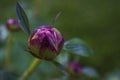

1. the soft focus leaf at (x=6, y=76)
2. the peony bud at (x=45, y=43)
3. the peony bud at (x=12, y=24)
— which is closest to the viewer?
the peony bud at (x=45, y=43)

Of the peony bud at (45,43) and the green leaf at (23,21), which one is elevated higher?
the green leaf at (23,21)

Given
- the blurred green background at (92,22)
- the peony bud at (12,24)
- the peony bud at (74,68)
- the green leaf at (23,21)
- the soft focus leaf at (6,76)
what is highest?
the green leaf at (23,21)

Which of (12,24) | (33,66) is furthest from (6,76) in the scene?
(12,24)

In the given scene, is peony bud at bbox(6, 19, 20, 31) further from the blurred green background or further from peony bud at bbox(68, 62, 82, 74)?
the blurred green background

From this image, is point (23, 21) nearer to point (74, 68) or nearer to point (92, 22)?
point (74, 68)

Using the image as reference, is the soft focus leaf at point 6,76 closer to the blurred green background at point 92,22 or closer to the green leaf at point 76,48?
the green leaf at point 76,48

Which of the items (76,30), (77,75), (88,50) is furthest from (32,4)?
(88,50)

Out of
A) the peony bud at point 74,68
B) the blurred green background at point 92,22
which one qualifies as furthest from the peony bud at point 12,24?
the blurred green background at point 92,22

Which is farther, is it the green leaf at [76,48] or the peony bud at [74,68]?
the peony bud at [74,68]

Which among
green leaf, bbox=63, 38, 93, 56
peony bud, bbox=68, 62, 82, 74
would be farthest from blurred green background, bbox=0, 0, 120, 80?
green leaf, bbox=63, 38, 93, 56
